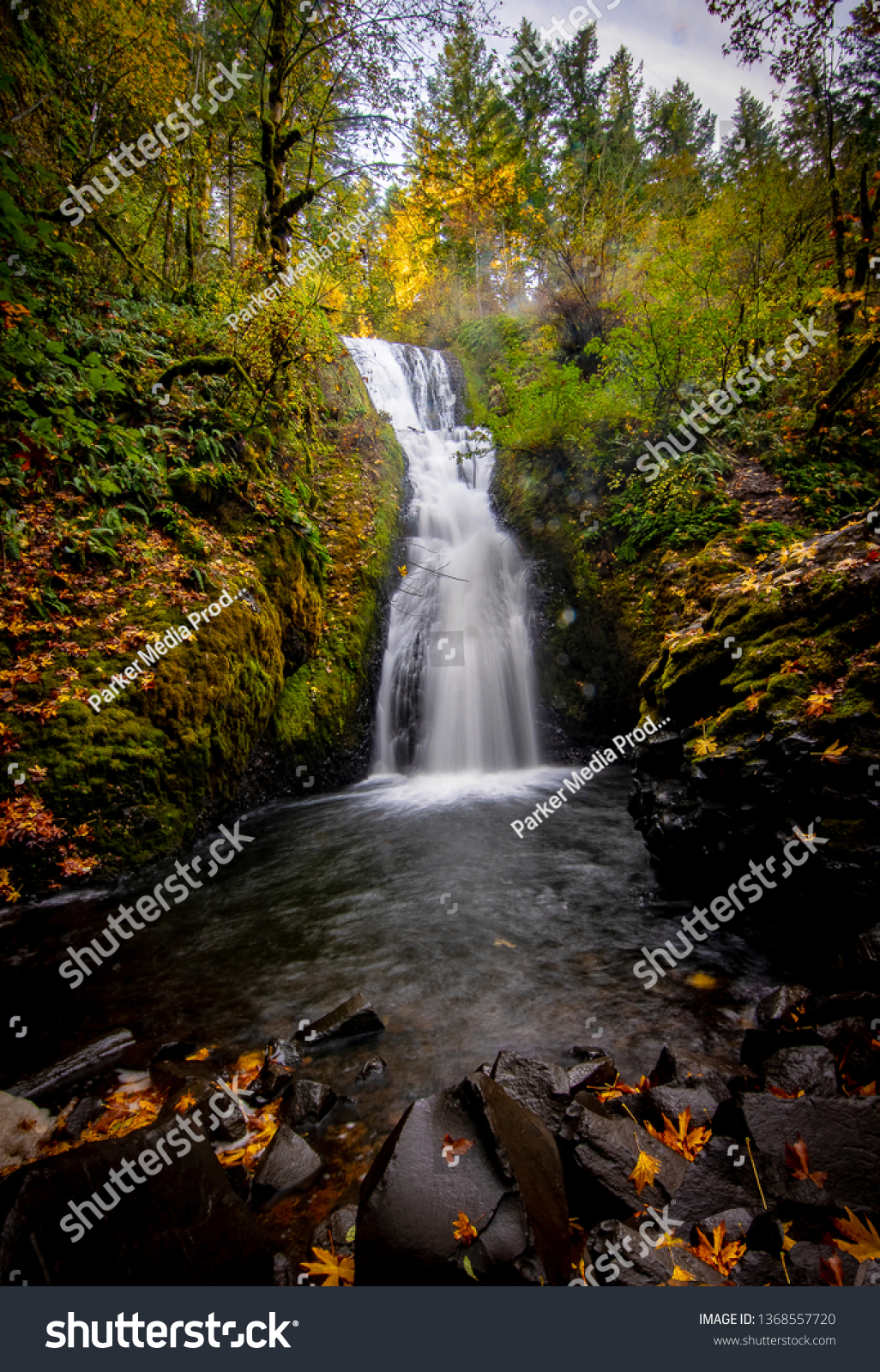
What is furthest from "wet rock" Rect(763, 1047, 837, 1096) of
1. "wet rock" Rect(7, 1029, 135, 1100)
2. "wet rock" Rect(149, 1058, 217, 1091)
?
"wet rock" Rect(7, 1029, 135, 1100)

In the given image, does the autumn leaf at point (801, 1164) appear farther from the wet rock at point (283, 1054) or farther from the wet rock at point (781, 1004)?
the wet rock at point (283, 1054)

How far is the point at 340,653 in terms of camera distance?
9.30m

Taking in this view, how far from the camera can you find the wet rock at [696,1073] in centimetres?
241

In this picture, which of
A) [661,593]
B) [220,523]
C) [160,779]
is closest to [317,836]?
[160,779]

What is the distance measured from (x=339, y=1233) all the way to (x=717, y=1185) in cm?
146

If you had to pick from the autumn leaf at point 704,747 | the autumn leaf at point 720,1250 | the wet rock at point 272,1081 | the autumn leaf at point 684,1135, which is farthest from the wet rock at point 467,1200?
the autumn leaf at point 704,747

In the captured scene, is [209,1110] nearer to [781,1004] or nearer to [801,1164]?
[801,1164]

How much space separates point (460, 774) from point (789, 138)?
536 inches

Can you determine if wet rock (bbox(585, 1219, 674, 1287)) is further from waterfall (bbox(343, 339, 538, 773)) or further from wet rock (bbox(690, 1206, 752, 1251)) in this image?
waterfall (bbox(343, 339, 538, 773))

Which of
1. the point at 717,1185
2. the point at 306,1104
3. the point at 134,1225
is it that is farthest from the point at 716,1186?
the point at 134,1225

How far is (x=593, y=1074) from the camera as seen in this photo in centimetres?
257

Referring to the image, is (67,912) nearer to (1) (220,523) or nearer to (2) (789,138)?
(1) (220,523)

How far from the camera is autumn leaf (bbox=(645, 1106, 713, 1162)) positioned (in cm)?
212

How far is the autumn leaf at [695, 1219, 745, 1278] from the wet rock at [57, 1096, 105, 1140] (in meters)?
2.80
